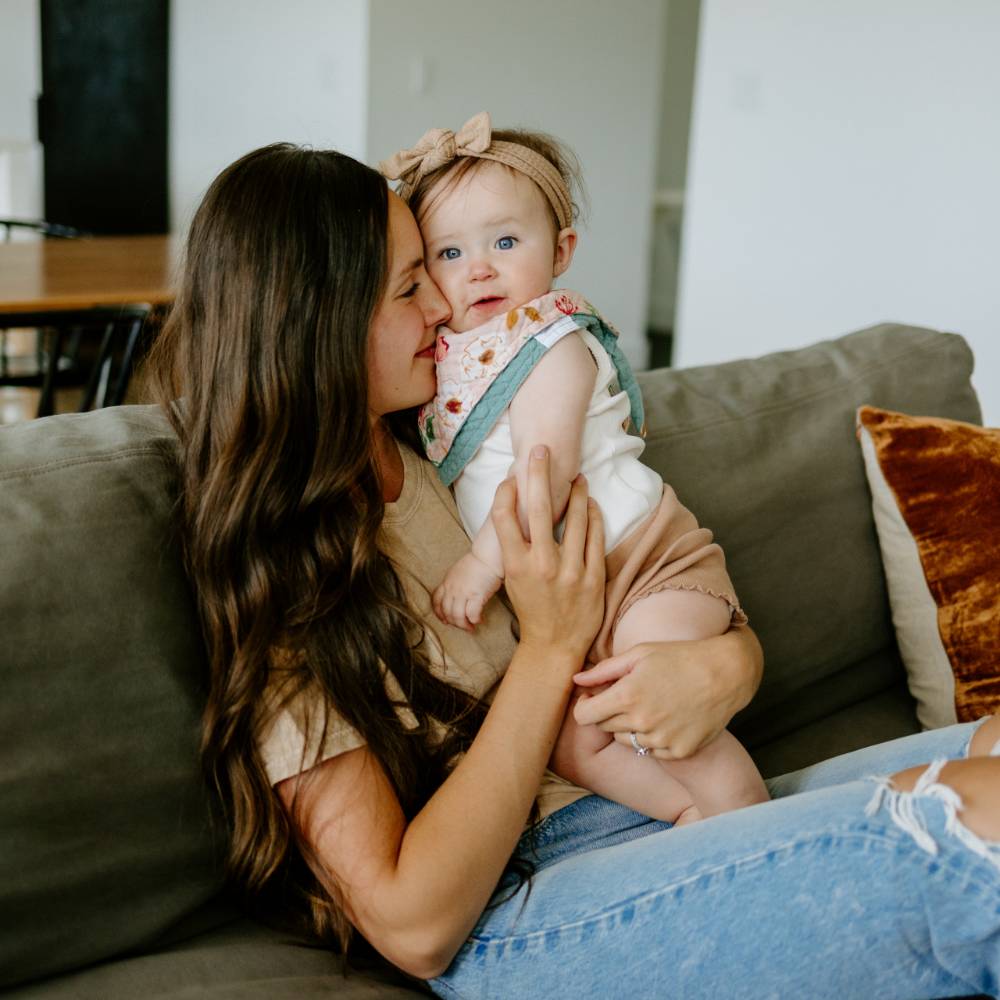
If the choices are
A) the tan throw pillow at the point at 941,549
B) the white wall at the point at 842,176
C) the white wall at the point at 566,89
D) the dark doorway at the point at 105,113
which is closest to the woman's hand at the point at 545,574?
the tan throw pillow at the point at 941,549

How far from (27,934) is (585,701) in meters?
0.56

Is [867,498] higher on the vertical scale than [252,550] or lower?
lower

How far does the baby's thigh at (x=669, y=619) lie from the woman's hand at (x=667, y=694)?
0.03 meters

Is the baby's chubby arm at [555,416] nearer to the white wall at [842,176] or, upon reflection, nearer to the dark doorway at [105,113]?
the white wall at [842,176]

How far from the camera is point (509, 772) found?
1158 millimetres

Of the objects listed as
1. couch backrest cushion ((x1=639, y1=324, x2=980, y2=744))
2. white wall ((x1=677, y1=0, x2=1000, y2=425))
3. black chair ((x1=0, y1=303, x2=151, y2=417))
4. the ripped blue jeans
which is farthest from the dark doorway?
the ripped blue jeans

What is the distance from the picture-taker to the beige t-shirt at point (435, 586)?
4.24 ft

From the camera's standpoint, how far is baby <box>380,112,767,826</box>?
1295 millimetres

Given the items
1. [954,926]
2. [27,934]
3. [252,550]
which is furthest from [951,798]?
[27,934]

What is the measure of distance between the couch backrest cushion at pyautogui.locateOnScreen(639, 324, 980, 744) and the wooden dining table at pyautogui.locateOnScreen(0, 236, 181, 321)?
3.90 feet

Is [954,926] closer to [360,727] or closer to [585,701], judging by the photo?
[585,701]

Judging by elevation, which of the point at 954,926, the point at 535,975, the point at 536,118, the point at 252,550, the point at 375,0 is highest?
the point at 375,0

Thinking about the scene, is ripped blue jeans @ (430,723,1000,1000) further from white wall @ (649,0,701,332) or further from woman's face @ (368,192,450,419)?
white wall @ (649,0,701,332)

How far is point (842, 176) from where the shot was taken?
368 cm
